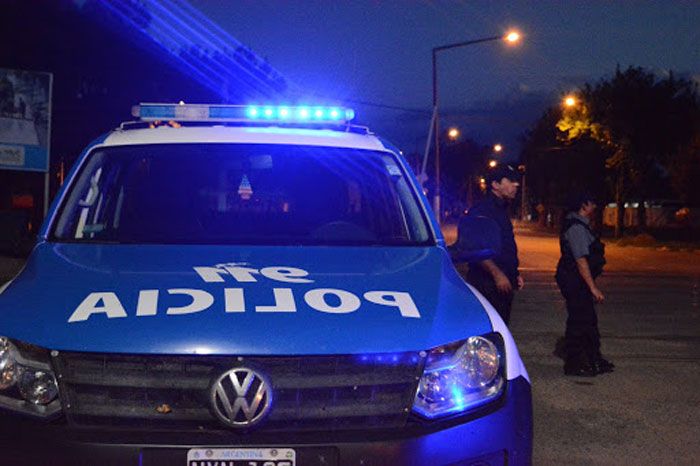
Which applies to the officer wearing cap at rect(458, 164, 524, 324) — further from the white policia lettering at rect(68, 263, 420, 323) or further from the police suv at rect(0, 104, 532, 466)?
the white policia lettering at rect(68, 263, 420, 323)

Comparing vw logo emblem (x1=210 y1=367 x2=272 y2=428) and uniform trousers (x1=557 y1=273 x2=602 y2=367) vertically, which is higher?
vw logo emblem (x1=210 y1=367 x2=272 y2=428)

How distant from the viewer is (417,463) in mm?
2967

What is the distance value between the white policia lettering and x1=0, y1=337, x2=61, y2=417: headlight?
16cm

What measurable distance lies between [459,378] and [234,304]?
76 centimetres

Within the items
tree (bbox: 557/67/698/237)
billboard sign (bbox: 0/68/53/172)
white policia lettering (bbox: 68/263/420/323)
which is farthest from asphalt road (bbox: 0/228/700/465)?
tree (bbox: 557/67/698/237)

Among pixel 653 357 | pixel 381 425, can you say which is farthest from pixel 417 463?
pixel 653 357

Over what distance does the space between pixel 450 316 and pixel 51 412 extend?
→ 130 cm

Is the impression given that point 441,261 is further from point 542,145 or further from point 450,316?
point 542,145

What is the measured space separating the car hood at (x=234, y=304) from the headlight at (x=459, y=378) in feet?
0.17

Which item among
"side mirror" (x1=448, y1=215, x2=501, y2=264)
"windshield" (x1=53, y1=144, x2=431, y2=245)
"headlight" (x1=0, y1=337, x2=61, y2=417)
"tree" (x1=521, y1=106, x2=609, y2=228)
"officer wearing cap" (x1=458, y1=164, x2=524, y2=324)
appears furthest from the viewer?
"tree" (x1=521, y1=106, x2=609, y2=228)

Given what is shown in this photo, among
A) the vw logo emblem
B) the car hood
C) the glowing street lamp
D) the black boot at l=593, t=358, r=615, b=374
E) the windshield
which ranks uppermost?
the glowing street lamp

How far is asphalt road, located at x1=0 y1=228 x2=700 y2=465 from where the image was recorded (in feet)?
19.2

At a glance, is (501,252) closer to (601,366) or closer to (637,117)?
(601,366)

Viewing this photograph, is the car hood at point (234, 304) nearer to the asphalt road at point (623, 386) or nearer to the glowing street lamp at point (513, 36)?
the asphalt road at point (623, 386)
